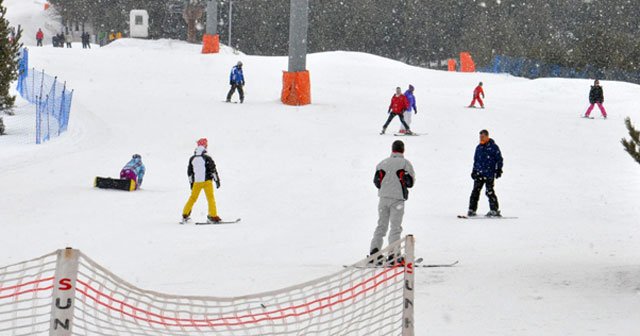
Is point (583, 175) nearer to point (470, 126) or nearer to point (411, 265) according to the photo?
point (470, 126)

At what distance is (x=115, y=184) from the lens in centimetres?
1848

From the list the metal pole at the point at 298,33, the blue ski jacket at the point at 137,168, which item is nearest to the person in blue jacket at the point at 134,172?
the blue ski jacket at the point at 137,168

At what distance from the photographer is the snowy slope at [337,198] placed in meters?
10.3

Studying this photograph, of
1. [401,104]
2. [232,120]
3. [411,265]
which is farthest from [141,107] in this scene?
[411,265]

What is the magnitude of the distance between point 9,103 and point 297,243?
14.4m

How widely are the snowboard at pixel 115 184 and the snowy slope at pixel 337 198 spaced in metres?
0.38

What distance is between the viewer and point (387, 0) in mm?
79000

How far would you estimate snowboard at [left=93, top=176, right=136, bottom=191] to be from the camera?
1836cm

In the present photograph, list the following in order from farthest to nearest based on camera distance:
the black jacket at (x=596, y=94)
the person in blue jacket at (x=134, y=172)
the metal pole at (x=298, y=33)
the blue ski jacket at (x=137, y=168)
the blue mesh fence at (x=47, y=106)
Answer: the metal pole at (x=298, y=33), the black jacket at (x=596, y=94), the blue mesh fence at (x=47, y=106), the blue ski jacket at (x=137, y=168), the person in blue jacket at (x=134, y=172)

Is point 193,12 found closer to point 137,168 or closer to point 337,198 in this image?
point 137,168

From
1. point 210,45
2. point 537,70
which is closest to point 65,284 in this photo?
point 210,45

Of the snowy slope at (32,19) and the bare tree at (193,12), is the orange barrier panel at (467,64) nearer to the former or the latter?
the bare tree at (193,12)

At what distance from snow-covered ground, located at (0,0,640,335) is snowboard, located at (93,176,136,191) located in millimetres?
296

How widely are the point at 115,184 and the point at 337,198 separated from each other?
433 centimetres
